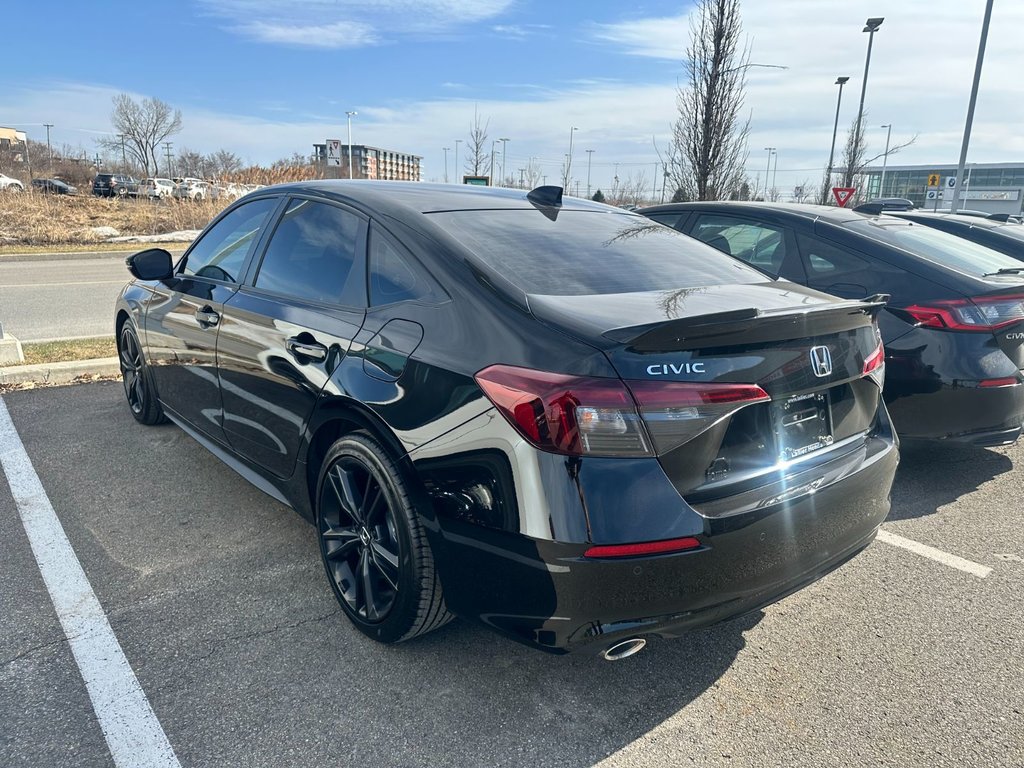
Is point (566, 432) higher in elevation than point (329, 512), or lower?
higher

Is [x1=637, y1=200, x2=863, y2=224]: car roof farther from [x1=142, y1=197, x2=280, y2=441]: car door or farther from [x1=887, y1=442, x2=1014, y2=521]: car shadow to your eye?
[x1=142, y1=197, x2=280, y2=441]: car door

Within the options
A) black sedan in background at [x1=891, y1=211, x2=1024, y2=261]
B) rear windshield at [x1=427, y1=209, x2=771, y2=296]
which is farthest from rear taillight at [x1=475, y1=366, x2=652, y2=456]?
black sedan in background at [x1=891, y1=211, x2=1024, y2=261]

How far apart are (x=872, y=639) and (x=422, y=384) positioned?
198 centimetres

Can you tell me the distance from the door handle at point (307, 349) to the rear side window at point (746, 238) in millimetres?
2982

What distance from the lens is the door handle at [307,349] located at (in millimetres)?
2787

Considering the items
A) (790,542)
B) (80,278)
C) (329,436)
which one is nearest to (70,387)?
(329,436)

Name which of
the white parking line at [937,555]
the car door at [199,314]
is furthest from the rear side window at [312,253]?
the white parking line at [937,555]

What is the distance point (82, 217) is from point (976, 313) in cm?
2533

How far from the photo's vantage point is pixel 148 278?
4.26 meters

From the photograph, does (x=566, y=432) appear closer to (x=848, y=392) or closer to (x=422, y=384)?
(x=422, y=384)

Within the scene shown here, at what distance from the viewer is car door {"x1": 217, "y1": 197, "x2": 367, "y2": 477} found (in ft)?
9.25

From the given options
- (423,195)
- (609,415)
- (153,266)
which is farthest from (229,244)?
(609,415)

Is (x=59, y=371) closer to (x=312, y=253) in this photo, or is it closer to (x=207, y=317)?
(x=207, y=317)

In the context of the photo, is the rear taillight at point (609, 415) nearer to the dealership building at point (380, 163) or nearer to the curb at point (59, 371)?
the curb at point (59, 371)
